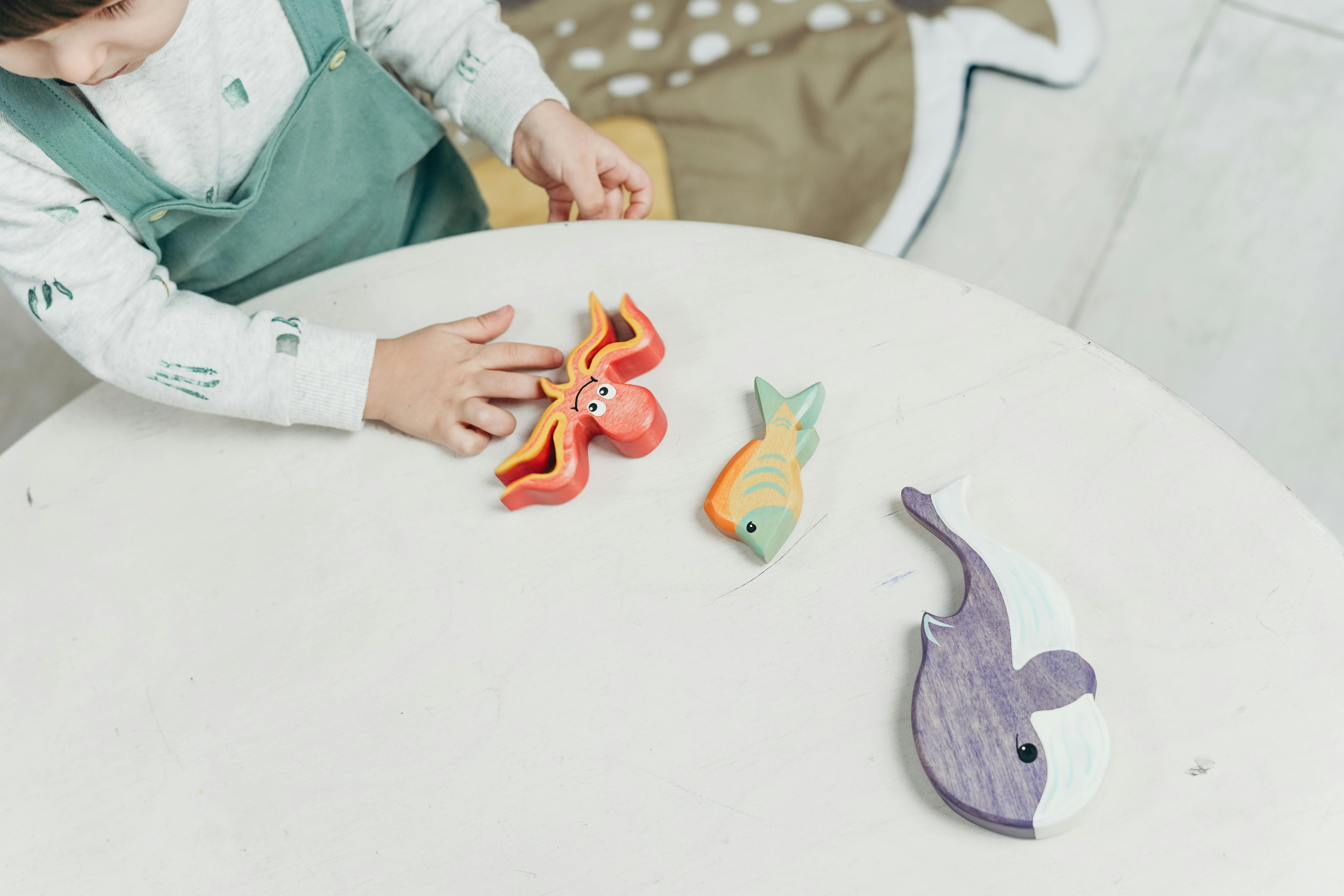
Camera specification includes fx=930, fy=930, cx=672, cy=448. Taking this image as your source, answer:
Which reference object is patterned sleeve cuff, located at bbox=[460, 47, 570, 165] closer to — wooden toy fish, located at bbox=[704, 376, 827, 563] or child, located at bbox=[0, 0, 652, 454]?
child, located at bbox=[0, 0, 652, 454]

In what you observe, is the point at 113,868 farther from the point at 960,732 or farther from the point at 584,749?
the point at 960,732

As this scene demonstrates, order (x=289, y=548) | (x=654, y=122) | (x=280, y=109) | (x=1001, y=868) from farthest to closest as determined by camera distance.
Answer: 1. (x=654, y=122)
2. (x=280, y=109)
3. (x=289, y=548)
4. (x=1001, y=868)

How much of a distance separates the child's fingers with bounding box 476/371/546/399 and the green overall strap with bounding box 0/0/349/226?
224 millimetres

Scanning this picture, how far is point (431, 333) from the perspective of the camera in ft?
1.80

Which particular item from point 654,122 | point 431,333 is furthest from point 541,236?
point 654,122

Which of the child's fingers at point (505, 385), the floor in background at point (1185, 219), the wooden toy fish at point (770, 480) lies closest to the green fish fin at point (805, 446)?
the wooden toy fish at point (770, 480)

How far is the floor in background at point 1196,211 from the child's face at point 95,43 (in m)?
0.81

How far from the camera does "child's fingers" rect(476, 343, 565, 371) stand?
1.76 ft

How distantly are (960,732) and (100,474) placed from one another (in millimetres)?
499

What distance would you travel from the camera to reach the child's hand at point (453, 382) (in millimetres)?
521

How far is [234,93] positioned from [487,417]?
278mm

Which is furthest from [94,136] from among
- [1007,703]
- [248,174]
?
[1007,703]

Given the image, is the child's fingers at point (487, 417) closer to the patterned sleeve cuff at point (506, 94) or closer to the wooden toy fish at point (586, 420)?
the wooden toy fish at point (586, 420)

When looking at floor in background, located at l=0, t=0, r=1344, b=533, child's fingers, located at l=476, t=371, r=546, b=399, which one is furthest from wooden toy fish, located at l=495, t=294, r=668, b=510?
floor in background, located at l=0, t=0, r=1344, b=533
